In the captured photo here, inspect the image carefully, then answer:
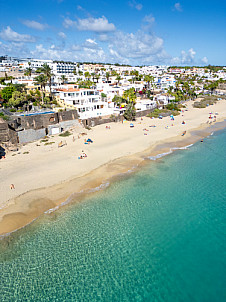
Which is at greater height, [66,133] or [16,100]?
[16,100]

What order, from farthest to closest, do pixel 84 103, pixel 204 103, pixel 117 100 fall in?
1. pixel 204 103
2. pixel 117 100
3. pixel 84 103

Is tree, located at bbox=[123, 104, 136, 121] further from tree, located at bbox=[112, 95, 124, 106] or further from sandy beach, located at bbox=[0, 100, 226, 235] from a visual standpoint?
tree, located at bbox=[112, 95, 124, 106]

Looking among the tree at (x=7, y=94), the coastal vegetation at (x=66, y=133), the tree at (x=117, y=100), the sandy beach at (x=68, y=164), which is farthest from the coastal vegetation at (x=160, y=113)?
the tree at (x=7, y=94)

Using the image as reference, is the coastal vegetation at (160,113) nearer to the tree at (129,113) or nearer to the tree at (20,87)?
the tree at (129,113)

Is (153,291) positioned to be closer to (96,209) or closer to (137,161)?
(96,209)

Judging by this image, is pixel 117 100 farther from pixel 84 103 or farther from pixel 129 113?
pixel 84 103

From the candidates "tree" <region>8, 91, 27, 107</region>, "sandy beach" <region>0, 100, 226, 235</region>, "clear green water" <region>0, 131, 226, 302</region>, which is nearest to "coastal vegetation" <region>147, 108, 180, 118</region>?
"sandy beach" <region>0, 100, 226, 235</region>

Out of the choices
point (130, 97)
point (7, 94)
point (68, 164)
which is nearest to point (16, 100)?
point (7, 94)

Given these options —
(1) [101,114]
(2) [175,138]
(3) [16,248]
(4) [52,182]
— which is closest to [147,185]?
(4) [52,182]
